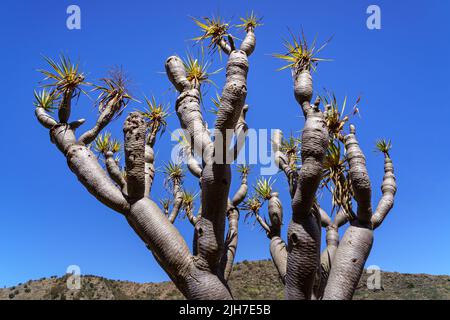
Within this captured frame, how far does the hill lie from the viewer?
2317 cm

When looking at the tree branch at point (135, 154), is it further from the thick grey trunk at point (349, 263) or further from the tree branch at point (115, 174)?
the thick grey trunk at point (349, 263)

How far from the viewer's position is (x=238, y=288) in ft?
86.7

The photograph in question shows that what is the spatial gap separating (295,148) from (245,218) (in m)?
1.65

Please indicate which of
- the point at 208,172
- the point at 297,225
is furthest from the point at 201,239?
the point at 297,225

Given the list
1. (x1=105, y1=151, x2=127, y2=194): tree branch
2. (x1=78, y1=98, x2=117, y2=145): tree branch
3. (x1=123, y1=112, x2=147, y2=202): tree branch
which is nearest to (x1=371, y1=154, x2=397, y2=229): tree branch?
(x1=123, y1=112, x2=147, y2=202): tree branch

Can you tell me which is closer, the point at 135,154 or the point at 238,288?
the point at 135,154

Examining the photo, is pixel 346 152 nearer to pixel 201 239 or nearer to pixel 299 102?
pixel 299 102

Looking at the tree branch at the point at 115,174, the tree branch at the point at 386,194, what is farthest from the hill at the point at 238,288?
the tree branch at the point at 115,174

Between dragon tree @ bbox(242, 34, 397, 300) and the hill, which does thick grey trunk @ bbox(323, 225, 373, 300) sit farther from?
the hill

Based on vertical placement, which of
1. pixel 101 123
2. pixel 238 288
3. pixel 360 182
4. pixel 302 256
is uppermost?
pixel 238 288

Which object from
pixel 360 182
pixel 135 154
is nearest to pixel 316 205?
pixel 360 182

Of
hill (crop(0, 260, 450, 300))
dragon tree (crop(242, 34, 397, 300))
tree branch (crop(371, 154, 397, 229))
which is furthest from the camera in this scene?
hill (crop(0, 260, 450, 300))

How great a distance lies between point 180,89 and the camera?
5668 mm

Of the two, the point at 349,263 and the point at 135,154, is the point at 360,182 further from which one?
the point at 135,154
